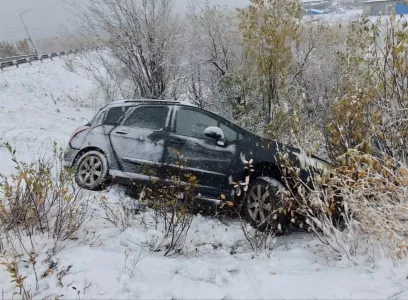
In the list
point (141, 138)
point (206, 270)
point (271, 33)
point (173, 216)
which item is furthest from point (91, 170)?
point (271, 33)

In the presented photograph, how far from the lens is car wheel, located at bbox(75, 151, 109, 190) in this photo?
538 centimetres

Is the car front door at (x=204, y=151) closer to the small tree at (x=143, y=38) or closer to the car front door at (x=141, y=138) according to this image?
the car front door at (x=141, y=138)

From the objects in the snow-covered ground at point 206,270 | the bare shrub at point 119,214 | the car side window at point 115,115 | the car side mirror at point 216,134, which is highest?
the car side window at point 115,115

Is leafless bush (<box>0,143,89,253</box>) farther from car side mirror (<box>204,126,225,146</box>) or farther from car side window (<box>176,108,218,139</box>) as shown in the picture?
car side mirror (<box>204,126,225,146</box>)

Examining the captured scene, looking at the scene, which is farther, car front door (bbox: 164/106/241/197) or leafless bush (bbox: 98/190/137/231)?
car front door (bbox: 164/106/241/197)

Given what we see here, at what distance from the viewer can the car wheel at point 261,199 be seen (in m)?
4.36

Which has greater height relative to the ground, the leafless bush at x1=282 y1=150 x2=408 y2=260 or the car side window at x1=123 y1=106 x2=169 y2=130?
the car side window at x1=123 y1=106 x2=169 y2=130

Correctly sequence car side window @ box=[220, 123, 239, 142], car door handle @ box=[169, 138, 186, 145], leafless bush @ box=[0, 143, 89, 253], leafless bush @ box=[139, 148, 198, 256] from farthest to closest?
1. car door handle @ box=[169, 138, 186, 145]
2. car side window @ box=[220, 123, 239, 142]
3. leafless bush @ box=[139, 148, 198, 256]
4. leafless bush @ box=[0, 143, 89, 253]

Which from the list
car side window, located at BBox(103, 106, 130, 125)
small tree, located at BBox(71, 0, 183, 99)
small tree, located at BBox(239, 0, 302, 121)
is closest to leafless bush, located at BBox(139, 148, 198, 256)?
car side window, located at BBox(103, 106, 130, 125)

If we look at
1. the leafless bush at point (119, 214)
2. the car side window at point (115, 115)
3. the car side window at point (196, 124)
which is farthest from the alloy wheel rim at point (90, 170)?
the car side window at point (196, 124)

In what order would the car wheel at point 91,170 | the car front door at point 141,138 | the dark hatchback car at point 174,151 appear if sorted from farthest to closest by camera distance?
the car wheel at point 91,170 < the car front door at point 141,138 < the dark hatchback car at point 174,151

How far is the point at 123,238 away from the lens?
3859mm

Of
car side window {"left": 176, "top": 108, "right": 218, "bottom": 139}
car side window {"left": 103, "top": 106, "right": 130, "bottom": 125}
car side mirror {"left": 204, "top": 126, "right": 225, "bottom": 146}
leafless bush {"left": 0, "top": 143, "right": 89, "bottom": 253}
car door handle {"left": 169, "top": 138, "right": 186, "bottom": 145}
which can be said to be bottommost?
leafless bush {"left": 0, "top": 143, "right": 89, "bottom": 253}

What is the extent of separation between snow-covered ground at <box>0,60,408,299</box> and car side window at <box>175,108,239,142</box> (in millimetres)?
1307
